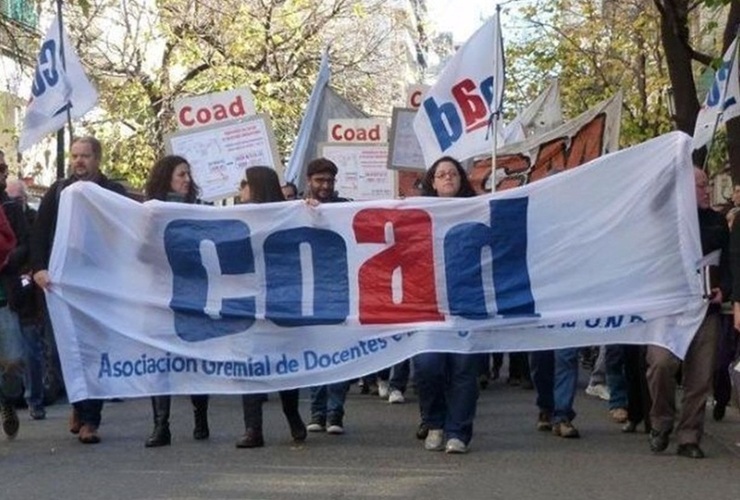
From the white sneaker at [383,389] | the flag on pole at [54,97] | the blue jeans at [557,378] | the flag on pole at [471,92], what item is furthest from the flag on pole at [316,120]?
the blue jeans at [557,378]

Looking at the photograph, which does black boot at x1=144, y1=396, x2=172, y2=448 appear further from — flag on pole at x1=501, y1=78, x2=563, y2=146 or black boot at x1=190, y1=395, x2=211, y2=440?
flag on pole at x1=501, y1=78, x2=563, y2=146

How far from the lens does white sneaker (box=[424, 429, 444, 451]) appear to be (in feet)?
34.0

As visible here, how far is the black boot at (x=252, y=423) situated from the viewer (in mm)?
10452

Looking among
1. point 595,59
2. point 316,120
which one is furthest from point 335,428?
point 595,59

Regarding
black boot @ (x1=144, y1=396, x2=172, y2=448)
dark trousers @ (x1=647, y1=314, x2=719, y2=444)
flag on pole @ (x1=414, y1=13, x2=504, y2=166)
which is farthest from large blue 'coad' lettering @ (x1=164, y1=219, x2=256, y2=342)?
flag on pole @ (x1=414, y1=13, x2=504, y2=166)

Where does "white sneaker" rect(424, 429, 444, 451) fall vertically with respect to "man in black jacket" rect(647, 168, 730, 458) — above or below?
below

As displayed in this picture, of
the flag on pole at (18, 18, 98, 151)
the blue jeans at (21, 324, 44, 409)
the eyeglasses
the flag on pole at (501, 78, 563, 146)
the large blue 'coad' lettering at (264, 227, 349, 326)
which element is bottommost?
the blue jeans at (21, 324, 44, 409)

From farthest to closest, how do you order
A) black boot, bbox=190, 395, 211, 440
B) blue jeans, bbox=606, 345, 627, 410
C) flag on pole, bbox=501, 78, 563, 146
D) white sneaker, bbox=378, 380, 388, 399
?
flag on pole, bbox=501, 78, 563, 146
white sneaker, bbox=378, 380, 388, 399
blue jeans, bbox=606, 345, 627, 410
black boot, bbox=190, 395, 211, 440

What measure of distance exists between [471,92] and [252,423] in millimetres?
3721

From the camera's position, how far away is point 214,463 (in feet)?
32.1

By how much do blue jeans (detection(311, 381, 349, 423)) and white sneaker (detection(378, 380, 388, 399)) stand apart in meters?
2.88

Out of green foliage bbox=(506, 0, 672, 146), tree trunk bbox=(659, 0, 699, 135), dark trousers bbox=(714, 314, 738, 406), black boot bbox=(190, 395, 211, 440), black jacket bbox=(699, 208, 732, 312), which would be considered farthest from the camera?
green foliage bbox=(506, 0, 672, 146)

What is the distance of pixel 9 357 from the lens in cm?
1077

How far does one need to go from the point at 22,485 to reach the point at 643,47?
Result: 22613mm
